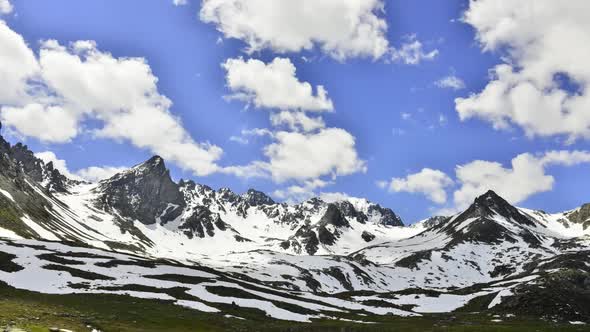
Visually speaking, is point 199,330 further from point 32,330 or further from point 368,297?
point 368,297

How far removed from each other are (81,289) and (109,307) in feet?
58.7

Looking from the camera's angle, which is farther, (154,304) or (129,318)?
(154,304)

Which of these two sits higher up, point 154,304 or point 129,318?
point 154,304

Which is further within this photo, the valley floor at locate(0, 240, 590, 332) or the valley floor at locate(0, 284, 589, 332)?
the valley floor at locate(0, 240, 590, 332)

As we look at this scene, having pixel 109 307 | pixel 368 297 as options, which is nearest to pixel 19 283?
pixel 109 307

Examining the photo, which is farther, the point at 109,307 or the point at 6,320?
the point at 109,307

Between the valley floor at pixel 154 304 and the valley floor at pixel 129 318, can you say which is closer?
the valley floor at pixel 129 318

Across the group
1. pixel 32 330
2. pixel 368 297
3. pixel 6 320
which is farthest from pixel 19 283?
pixel 368 297

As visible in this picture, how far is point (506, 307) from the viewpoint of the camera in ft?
495

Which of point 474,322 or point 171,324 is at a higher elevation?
point 474,322

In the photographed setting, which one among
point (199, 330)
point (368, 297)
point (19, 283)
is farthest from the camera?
point (368, 297)

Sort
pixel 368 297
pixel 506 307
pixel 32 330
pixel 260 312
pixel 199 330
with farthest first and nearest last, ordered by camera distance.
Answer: pixel 368 297 < pixel 506 307 < pixel 260 312 < pixel 199 330 < pixel 32 330

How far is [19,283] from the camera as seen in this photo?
10150 centimetres

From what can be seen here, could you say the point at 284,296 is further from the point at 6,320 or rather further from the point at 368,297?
the point at 6,320
